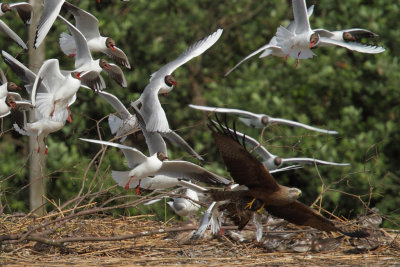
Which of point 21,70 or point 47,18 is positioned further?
point 21,70

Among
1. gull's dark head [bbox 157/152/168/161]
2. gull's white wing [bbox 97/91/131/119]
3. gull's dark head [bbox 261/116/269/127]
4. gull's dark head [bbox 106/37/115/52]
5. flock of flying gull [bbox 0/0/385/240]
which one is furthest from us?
gull's dark head [bbox 261/116/269/127]

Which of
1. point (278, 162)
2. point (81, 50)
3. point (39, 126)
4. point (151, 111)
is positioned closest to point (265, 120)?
point (278, 162)

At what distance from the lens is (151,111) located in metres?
5.55

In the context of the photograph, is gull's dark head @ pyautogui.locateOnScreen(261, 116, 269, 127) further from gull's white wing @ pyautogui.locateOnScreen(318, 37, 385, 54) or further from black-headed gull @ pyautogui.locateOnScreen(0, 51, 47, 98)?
black-headed gull @ pyautogui.locateOnScreen(0, 51, 47, 98)

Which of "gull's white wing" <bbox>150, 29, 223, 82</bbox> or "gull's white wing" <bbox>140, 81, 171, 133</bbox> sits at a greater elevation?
"gull's white wing" <bbox>150, 29, 223, 82</bbox>

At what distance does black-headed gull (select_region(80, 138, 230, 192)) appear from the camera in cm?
514

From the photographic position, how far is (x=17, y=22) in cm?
801

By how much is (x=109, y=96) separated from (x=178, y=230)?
61.3 inches

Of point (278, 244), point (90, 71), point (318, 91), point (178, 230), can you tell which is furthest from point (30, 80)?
point (318, 91)

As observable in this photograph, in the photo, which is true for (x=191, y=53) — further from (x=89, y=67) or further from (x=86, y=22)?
(x=86, y=22)

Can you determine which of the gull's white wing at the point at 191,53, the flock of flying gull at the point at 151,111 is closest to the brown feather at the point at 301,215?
the flock of flying gull at the point at 151,111

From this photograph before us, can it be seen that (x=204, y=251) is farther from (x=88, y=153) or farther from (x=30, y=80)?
(x=88, y=153)

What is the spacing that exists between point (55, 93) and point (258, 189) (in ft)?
6.67

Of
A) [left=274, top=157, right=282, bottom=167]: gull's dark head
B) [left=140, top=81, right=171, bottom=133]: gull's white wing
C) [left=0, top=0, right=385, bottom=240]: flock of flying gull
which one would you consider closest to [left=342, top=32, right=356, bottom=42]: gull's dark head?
[left=0, top=0, right=385, bottom=240]: flock of flying gull
